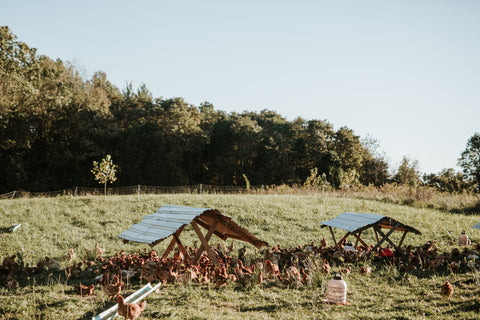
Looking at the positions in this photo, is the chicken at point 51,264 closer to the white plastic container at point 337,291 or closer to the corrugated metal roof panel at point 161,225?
the corrugated metal roof panel at point 161,225

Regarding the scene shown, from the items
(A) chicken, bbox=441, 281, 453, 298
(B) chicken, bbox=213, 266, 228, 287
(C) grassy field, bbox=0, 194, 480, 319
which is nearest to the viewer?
(C) grassy field, bbox=0, 194, 480, 319

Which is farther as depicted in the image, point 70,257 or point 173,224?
point 70,257

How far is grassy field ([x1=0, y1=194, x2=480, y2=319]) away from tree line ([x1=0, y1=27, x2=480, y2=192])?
47.6 ft

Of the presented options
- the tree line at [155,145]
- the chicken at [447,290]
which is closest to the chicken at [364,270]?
the chicken at [447,290]

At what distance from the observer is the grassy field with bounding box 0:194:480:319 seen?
450cm

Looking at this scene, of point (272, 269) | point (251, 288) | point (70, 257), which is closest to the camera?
point (251, 288)

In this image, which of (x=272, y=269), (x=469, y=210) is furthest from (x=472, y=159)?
(x=272, y=269)

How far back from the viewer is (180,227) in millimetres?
5668

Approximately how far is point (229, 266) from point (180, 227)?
5.60ft

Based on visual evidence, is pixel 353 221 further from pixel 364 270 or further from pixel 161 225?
pixel 161 225

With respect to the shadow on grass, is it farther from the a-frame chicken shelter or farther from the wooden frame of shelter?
the a-frame chicken shelter

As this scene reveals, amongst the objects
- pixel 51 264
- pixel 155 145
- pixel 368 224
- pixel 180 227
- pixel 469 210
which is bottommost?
pixel 51 264

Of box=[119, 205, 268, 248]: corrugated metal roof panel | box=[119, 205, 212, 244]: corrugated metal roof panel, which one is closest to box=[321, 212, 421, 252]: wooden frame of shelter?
box=[119, 205, 268, 248]: corrugated metal roof panel

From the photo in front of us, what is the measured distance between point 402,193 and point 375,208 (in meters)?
4.34
